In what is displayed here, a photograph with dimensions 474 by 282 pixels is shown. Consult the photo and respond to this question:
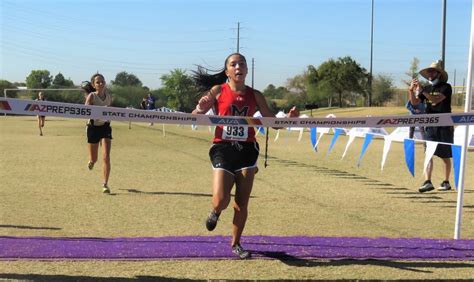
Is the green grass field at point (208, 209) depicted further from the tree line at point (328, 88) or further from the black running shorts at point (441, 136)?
the tree line at point (328, 88)

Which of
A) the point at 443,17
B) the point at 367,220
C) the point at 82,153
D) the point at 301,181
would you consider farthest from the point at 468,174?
the point at 443,17

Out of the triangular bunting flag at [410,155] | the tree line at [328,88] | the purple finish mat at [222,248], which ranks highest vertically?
the tree line at [328,88]

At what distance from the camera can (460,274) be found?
4.83 metres

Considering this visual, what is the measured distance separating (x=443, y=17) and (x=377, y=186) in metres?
24.7

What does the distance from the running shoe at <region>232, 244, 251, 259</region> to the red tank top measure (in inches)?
39.7

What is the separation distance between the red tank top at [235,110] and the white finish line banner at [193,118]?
107mm

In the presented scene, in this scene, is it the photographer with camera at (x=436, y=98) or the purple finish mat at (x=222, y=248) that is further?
the photographer with camera at (x=436, y=98)

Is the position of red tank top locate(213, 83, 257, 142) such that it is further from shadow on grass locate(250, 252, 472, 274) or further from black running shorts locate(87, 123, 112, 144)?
black running shorts locate(87, 123, 112, 144)

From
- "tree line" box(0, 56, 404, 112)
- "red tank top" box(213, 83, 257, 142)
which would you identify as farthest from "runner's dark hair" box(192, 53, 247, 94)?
"tree line" box(0, 56, 404, 112)

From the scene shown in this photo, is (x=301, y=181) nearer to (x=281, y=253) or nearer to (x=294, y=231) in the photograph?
(x=294, y=231)

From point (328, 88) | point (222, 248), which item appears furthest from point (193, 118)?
point (328, 88)

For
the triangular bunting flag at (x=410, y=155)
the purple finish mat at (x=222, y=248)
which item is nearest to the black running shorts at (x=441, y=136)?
the triangular bunting flag at (x=410, y=155)

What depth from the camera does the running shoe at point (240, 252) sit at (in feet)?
16.9

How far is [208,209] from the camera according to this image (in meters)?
8.02
